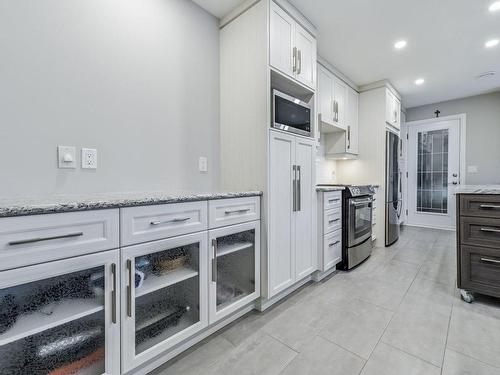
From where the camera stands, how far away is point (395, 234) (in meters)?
3.84

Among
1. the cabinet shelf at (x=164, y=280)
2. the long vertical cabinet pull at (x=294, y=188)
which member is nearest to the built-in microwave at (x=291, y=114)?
the long vertical cabinet pull at (x=294, y=188)

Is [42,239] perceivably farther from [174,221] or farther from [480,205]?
[480,205]

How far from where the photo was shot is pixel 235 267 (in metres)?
1.76

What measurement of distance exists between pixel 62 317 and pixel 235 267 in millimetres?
1024

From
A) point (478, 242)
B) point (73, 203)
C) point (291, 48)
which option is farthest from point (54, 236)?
point (478, 242)

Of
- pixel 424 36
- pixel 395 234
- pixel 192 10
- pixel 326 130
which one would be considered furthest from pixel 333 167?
pixel 192 10

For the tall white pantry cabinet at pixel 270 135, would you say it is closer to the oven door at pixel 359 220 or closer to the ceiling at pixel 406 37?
the ceiling at pixel 406 37

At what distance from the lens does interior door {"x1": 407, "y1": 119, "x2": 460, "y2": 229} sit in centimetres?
463

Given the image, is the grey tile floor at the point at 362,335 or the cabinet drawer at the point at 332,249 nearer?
the grey tile floor at the point at 362,335

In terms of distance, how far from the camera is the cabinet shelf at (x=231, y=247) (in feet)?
5.32

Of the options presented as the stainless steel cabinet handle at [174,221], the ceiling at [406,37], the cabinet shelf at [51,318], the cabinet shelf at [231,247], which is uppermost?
the ceiling at [406,37]

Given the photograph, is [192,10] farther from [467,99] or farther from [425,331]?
[467,99]

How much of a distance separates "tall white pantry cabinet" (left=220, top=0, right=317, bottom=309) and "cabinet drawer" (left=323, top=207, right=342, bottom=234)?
26cm

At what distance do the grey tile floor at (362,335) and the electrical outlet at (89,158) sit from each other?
1.23 meters
